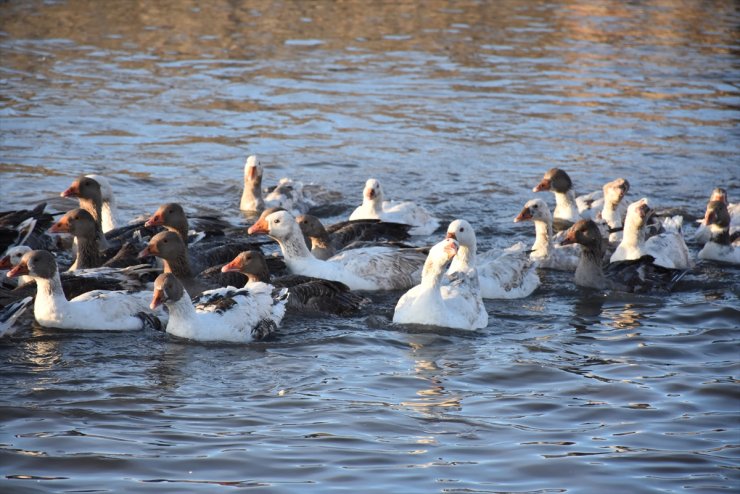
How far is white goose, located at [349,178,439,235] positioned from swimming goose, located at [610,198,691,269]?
2509 millimetres

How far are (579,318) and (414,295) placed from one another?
6.05 ft

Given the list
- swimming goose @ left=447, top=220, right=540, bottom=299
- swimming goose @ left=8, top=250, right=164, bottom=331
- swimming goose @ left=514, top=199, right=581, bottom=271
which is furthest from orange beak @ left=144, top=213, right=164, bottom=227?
swimming goose @ left=514, top=199, right=581, bottom=271

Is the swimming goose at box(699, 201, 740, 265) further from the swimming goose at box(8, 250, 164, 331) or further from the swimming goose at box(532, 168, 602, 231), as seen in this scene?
the swimming goose at box(8, 250, 164, 331)

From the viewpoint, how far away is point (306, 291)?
11.5 metres

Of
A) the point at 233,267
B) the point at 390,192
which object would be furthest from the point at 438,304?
the point at 390,192

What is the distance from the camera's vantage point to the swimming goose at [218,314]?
10.2m

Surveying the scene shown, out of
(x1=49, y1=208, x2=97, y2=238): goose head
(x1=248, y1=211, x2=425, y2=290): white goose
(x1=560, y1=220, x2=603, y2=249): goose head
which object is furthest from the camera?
(x1=560, y1=220, x2=603, y2=249): goose head

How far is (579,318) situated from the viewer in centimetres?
1174

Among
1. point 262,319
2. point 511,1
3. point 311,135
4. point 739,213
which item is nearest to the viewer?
point 262,319

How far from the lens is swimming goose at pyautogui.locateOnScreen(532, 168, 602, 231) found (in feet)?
49.3

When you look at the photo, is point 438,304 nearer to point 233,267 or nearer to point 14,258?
point 233,267

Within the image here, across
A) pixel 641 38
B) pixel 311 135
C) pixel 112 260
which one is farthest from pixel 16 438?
pixel 641 38

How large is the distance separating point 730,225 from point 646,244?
57.6 inches

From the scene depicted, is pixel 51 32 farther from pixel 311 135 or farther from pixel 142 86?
pixel 311 135
